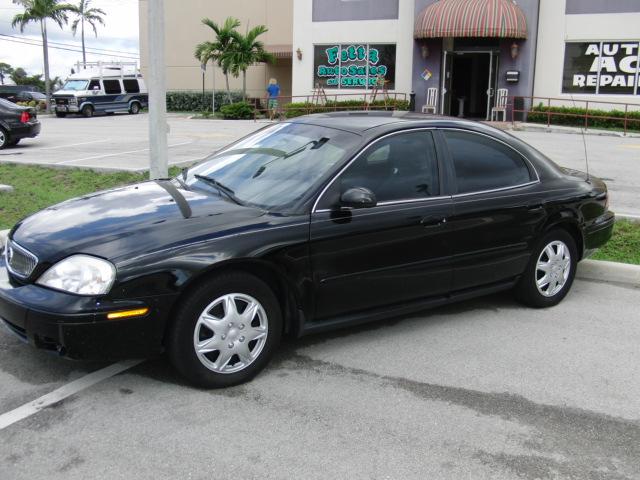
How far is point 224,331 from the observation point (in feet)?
12.9

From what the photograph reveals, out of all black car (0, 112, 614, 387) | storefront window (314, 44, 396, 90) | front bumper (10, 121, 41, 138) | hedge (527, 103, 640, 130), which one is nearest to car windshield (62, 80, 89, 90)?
storefront window (314, 44, 396, 90)

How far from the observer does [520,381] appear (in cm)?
426

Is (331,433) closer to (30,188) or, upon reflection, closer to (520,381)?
(520,381)

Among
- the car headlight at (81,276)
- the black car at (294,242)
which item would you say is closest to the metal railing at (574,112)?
the black car at (294,242)

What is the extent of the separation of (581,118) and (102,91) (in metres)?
21.9

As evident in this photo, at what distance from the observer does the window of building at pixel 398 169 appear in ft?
15.0

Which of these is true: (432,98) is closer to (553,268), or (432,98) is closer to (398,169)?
(553,268)

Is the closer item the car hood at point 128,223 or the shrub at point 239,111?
the car hood at point 128,223

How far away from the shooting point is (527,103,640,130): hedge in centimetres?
2223

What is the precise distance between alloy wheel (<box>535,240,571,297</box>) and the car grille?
12.4ft

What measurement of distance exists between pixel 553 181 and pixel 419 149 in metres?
1.39

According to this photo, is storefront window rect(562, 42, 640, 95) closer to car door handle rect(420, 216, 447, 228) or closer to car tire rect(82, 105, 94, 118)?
car tire rect(82, 105, 94, 118)

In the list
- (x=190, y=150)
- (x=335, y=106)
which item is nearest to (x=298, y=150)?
(x=190, y=150)

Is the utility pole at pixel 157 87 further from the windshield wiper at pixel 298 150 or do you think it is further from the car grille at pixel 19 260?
the car grille at pixel 19 260
